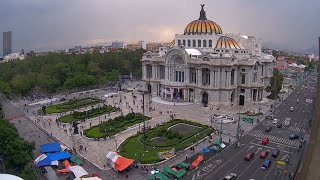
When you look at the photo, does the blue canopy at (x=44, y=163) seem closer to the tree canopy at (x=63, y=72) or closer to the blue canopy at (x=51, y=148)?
the blue canopy at (x=51, y=148)

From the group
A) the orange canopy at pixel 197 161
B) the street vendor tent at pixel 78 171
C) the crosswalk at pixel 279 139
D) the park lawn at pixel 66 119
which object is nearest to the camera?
the street vendor tent at pixel 78 171

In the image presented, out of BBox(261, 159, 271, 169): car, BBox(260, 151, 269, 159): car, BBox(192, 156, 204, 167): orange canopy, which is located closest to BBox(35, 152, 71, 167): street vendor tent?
BBox(192, 156, 204, 167): orange canopy

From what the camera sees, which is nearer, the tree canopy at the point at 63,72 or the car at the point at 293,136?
the car at the point at 293,136

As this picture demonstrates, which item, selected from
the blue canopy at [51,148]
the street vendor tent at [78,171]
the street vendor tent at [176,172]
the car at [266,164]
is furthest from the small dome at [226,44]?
the street vendor tent at [78,171]

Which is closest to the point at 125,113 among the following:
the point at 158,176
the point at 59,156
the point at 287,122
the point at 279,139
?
the point at 59,156

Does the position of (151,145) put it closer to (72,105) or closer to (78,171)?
(78,171)

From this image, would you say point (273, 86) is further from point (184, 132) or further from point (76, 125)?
point (76, 125)
